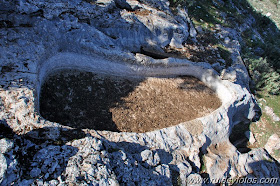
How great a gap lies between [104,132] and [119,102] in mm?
2237

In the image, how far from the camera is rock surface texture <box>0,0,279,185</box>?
12.4ft

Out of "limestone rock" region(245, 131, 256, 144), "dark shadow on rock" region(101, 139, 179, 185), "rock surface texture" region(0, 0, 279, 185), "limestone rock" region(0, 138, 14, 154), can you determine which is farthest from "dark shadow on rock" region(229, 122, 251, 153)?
"limestone rock" region(0, 138, 14, 154)

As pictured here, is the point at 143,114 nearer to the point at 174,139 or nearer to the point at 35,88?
the point at 174,139

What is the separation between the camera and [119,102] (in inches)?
295

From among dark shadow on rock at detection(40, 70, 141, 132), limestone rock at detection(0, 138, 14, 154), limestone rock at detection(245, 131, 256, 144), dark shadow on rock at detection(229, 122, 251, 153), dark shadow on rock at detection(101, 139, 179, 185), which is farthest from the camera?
limestone rock at detection(245, 131, 256, 144)

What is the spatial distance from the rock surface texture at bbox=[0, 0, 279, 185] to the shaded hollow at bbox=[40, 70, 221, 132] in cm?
50

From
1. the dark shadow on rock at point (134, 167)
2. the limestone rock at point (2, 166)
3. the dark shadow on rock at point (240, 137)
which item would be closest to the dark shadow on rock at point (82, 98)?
the dark shadow on rock at point (134, 167)

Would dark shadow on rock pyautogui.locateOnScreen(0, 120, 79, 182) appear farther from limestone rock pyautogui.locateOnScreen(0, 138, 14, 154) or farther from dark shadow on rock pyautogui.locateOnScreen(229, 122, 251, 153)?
dark shadow on rock pyautogui.locateOnScreen(229, 122, 251, 153)

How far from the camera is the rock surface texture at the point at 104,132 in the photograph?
3791 mm

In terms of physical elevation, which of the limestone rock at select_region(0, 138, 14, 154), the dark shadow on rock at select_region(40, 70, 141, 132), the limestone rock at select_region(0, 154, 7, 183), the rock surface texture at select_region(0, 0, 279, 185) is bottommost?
the dark shadow on rock at select_region(40, 70, 141, 132)

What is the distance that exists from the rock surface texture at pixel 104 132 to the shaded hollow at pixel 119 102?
50cm

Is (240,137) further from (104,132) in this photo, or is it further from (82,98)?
(82,98)

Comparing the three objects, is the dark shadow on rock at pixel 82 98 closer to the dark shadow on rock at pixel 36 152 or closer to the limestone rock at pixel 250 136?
the dark shadow on rock at pixel 36 152

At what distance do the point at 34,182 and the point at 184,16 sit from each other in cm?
1277
